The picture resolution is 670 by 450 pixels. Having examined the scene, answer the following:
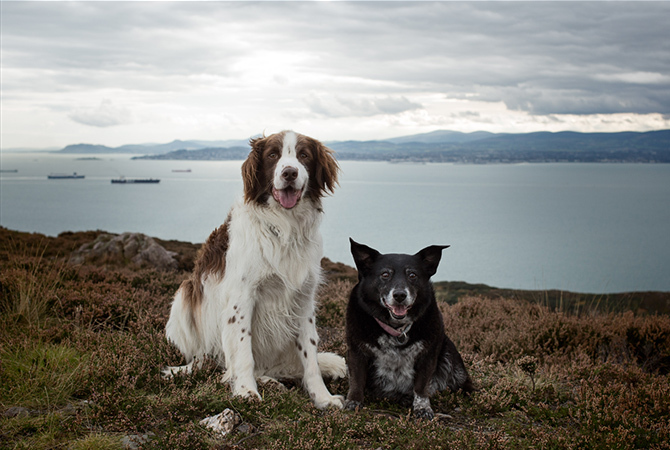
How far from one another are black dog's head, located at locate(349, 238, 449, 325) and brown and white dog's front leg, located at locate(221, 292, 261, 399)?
101 cm

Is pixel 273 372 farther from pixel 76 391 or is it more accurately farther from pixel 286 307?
pixel 76 391

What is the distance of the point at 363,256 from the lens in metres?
4.11

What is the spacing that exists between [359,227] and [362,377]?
1238 inches

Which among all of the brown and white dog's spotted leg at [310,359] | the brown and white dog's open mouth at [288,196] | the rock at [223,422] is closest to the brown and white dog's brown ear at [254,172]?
the brown and white dog's open mouth at [288,196]

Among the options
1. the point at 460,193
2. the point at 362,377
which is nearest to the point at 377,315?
the point at 362,377

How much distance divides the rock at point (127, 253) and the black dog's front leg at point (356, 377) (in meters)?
8.25

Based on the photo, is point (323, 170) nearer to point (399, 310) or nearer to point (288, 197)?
point (288, 197)

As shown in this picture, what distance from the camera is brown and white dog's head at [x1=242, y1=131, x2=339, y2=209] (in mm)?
4074

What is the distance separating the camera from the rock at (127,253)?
11.7 m

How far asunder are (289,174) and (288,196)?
0.21 metres

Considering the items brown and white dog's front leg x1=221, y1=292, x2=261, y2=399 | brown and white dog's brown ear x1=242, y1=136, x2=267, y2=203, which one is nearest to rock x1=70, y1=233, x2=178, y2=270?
brown and white dog's front leg x1=221, y1=292, x2=261, y2=399

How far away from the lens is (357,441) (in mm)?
3604

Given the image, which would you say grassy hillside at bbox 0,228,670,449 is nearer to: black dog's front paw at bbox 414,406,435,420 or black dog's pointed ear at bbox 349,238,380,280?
black dog's front paw at bbox 414,406,435,420

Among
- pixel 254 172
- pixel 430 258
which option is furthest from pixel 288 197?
pixel 430 258
